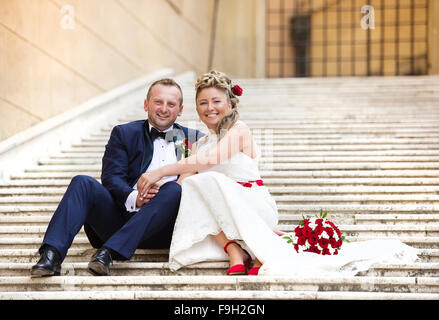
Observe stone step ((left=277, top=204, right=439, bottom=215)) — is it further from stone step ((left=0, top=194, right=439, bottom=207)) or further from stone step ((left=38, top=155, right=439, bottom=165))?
stone step ((left=38, top=155, right=439, bottom=165))

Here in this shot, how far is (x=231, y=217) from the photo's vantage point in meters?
3.40

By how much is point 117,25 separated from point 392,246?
6671 millimetres

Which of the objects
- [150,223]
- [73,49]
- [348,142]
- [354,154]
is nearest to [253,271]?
[150,223]

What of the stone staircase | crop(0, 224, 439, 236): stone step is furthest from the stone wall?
crop(0, 224, 439, 236): stone step

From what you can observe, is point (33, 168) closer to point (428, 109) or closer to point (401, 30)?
point (428, 109)

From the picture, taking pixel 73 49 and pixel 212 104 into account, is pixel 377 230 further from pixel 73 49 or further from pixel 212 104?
pixel 73 49

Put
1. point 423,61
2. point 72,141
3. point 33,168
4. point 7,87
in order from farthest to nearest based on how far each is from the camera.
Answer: point 423,61
point 72,141
point 7,87
point 33,168

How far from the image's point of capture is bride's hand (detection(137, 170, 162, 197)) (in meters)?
3.53

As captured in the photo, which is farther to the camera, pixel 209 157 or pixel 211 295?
pixel 209 157

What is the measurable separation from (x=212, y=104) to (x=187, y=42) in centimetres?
934

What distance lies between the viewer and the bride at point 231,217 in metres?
3.32

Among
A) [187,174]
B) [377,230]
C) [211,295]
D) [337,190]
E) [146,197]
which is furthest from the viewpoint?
[337,190]
